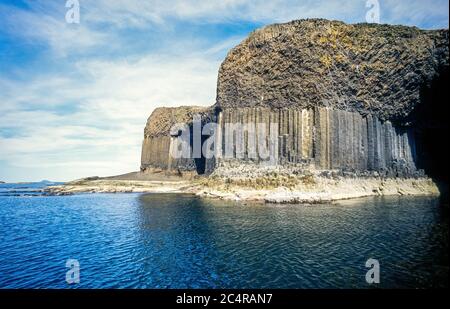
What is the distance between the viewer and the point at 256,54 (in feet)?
186

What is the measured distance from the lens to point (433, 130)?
58.3 metres

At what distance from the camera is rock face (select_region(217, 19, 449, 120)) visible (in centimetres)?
5038

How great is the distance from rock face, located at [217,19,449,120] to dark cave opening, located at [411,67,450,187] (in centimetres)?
197

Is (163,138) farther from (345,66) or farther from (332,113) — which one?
(345,66)

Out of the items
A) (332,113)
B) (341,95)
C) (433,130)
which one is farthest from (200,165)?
(433,130)

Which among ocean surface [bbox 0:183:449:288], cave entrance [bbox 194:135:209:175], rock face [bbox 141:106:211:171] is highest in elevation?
rock face [bbox 141:106:211:171]

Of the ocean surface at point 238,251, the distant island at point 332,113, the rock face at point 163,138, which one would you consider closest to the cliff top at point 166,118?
the rock face at point 163,138

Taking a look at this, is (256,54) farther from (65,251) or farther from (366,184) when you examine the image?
(65,251)

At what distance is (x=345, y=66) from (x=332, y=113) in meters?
9.27

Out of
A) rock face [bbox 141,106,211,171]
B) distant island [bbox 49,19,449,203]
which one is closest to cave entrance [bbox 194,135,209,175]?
rock face [bbox 141,106,211,171]

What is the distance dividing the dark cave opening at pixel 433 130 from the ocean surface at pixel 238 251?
2865cm

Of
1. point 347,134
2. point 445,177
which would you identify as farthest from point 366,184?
point 445,177

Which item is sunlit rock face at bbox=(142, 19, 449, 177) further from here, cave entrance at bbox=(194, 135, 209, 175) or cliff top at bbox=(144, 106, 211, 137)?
cliff top at bbox=(144, 106, 211, 137)

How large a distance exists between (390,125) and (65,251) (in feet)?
190
